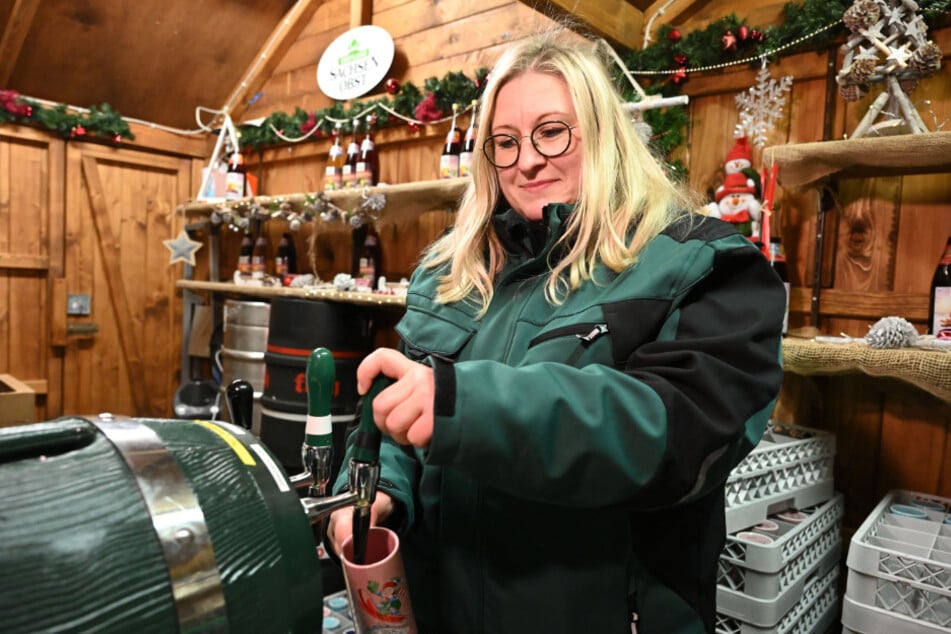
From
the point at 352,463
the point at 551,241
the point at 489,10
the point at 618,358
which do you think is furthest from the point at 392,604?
the point at 489,10

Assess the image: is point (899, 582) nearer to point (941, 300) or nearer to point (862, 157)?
point (941, 300)

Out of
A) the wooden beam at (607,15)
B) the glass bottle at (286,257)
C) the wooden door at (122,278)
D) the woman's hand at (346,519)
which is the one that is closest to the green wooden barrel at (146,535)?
the woman's hand at (346,519)

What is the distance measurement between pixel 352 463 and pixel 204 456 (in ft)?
0.50

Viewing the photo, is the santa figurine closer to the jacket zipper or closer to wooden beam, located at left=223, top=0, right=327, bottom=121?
the jacket zipper

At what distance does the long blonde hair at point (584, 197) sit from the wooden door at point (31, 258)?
3.37m

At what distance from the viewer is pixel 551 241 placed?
932 millimetres

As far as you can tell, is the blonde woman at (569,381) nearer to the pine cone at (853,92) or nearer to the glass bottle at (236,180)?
the pine cone at (853,92)

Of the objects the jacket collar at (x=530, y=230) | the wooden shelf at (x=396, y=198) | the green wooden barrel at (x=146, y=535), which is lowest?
the green wooden barrel at (x=146, y=535)

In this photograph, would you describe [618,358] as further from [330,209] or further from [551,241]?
[330,209]

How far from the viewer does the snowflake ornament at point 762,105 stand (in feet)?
6.54

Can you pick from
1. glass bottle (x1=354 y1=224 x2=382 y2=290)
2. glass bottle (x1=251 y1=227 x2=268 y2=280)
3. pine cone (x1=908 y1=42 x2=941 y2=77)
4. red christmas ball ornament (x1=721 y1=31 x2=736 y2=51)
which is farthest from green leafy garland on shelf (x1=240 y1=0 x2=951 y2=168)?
glass bottle (x1=251 y1=227 x2=268 y2=280)

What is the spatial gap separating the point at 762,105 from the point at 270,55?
9.31 ft

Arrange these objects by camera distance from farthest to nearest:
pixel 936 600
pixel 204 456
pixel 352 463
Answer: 1. pixel 936 600
2. pixel 352 463
3. pixel 204 456

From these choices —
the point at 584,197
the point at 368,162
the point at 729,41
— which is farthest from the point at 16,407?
the point at 729,41
